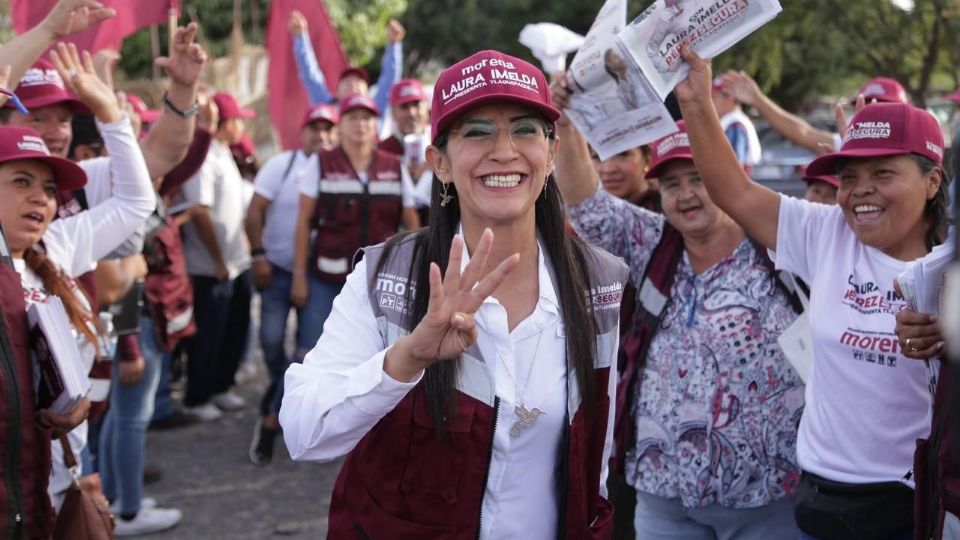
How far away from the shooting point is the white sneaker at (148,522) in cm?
561

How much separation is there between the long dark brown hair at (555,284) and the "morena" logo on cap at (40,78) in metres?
2.44

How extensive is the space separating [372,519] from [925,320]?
1448mm

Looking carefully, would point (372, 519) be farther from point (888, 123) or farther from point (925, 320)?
point (888, 123)

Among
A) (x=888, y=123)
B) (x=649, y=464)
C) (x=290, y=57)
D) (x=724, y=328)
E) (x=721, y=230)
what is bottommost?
(x=649, y=464)

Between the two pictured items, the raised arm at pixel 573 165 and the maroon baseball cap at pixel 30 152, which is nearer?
the maroon baseball cap at pixel 30 152

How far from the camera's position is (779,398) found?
355 centimetres

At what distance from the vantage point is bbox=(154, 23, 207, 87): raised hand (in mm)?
4395

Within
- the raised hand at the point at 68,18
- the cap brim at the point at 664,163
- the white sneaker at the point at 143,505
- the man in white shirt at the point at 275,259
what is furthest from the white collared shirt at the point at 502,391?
the man in white shirt at the point at 275,259

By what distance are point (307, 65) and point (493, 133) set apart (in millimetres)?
6630

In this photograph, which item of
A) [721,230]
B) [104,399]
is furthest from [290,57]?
[721,230]

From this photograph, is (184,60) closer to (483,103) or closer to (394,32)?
(483,103)

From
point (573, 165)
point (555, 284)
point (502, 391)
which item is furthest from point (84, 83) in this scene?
point (502, 391)

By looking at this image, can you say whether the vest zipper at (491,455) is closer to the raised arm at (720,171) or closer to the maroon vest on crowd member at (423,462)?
the maroon vest on crowd member at (423,462)

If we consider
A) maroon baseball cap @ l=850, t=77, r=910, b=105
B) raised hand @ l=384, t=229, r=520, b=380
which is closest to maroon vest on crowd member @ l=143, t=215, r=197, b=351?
maroon baseball cap @ l=850, t=77, r=910, b=105
